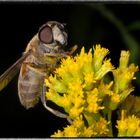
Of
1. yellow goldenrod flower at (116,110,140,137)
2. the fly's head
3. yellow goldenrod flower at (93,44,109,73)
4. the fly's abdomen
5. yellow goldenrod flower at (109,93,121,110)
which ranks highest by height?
the fly's head

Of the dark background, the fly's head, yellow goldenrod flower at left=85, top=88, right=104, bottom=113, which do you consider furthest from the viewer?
the dark background

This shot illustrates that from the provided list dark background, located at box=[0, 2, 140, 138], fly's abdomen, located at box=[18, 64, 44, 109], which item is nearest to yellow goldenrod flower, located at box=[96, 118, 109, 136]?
fly's abdomen, located at box=[18, 64, 44, 109]

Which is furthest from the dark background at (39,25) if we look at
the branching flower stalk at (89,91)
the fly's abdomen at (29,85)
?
the branching flower stalk at (89,91)

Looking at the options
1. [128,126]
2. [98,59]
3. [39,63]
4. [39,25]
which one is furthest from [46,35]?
[39,25]

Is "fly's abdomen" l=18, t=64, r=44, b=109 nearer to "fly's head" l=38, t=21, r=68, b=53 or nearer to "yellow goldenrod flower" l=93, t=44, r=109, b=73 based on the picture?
"fly's head" l=38, t=21, r=68, b=53

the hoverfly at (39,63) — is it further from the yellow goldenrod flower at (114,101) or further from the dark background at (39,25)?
the dark background at (39,25)

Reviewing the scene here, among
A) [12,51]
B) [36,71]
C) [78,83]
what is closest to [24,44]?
[12,51]

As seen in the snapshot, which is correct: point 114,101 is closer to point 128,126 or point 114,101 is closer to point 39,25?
point 128,126

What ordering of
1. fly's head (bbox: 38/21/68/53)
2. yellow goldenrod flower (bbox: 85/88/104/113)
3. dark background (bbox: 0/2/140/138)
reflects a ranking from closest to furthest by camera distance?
yellow goldenrod flower (bbox: 85/88/104/113) → fly's head (bbox: 38/21/68/53) → dark background (bbox: 0/2/140/138)
